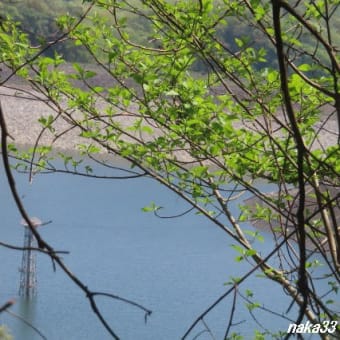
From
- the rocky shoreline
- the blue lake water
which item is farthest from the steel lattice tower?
the rocky shoreline

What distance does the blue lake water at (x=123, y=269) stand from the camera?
6.31 metres

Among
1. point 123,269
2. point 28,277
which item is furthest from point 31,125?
point 28,277

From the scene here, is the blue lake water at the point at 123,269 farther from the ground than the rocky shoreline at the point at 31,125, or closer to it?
closer to it

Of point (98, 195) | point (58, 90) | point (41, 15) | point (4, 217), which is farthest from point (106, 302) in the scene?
point (41, 15)

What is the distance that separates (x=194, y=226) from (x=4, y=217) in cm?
240

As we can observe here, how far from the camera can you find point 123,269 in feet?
27.3

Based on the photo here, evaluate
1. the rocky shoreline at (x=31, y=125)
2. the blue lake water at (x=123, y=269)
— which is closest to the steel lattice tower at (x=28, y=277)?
the blue lake water at (x=123, y=269)

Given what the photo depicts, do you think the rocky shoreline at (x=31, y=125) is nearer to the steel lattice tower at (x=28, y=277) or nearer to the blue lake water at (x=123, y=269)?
the blue lake water at (x=123, y=269)

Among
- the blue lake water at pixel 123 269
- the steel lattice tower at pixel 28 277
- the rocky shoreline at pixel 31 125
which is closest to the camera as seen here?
the blue lake water at pixel 123 269

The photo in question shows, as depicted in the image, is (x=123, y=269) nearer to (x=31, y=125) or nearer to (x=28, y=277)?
(x=28, y=277)

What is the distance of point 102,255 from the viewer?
29.7ft

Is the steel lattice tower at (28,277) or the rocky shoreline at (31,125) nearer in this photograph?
the steel lattice tower at (28,277)

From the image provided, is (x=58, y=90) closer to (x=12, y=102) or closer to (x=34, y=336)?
(x=34, y=336)

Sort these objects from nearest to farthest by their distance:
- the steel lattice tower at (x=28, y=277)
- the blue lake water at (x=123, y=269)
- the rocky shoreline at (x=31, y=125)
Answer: the blue lake water at (x=123, y=269) → the steel lattice tower at (x=28, y=277) → the rocky shoreline at (x=31, y=125)
